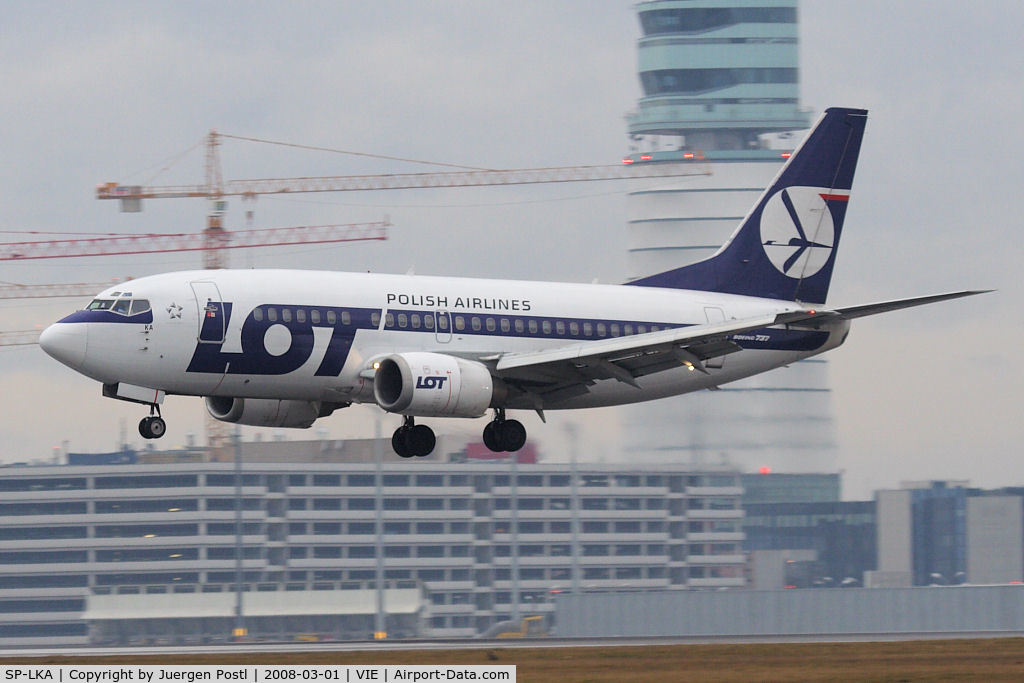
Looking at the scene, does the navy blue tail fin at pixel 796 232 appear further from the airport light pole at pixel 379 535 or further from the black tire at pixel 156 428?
the airport light pole at pixel 379 535

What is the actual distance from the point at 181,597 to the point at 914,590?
5975cm

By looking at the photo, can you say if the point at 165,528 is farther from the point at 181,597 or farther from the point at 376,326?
the point at 376,326

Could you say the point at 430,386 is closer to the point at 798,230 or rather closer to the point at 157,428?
the point at 157,428

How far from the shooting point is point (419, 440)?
52.5 meters

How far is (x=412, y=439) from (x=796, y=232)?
15.8m

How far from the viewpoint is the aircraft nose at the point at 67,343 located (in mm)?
45750

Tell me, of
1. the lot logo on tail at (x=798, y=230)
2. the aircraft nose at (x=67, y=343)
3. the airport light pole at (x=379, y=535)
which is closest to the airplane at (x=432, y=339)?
the aircraft nose at (x=67, y=343)

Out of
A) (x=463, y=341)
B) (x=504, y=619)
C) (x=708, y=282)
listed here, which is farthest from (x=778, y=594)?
(x=463, y=341)

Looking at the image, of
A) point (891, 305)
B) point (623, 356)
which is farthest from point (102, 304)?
point (891, 305)

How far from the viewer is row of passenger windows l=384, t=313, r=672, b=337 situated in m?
49.1

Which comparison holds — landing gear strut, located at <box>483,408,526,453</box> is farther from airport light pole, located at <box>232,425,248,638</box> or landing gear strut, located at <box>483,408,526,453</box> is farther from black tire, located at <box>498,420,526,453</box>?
airport light pole, located at <box>232,425,248,638</box>

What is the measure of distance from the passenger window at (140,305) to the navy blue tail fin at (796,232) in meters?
17.8

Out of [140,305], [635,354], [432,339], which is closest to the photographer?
[140,305]

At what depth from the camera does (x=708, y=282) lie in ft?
187
